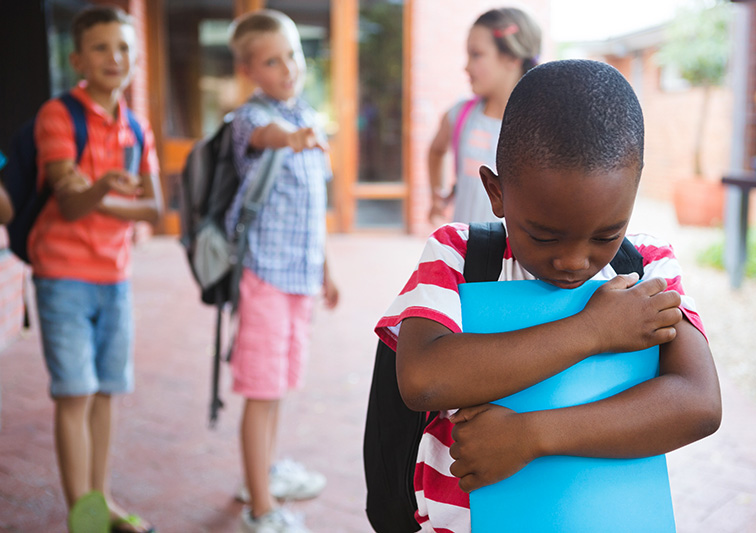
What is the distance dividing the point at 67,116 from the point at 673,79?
63.4 feet

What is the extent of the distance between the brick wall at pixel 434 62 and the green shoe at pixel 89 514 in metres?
8.03

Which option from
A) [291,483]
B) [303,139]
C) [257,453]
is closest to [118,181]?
[303,139]

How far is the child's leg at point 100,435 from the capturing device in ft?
9.80

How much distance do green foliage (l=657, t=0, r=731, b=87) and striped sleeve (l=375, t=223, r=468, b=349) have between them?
538 inches

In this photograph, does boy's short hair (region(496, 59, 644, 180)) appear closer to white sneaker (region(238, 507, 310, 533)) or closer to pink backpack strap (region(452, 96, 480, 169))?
pink backpack strap (region(452, 96, 480, 169))

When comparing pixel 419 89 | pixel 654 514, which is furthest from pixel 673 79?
pixel 654 514

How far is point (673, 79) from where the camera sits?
765 inches

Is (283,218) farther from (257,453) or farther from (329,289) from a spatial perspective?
(257,453)

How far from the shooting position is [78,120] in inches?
110

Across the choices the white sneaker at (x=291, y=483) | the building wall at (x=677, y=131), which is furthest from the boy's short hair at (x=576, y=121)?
the building wall at (x=677, y=131)

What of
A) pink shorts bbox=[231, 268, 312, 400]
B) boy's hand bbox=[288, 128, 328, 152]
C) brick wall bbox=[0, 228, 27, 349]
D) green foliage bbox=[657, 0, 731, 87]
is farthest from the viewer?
green foliage bbox=[657, 0, 731, 87]

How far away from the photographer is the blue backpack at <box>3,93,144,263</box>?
9.20 ft

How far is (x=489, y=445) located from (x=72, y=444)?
212 cm

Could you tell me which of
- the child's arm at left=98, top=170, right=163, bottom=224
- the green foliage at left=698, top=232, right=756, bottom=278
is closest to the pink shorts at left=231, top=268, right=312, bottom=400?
the child's arm at left=98, top=170, right=163, bottom=224
